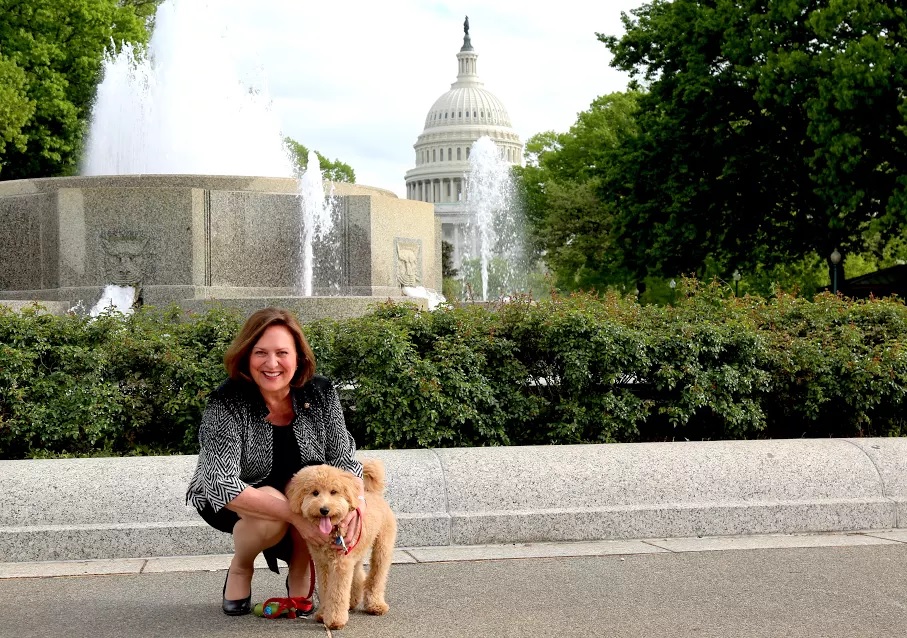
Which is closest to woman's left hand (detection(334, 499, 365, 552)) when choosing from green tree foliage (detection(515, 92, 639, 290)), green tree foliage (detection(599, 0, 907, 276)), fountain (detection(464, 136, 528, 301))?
green tree foliage (detection(599, 0, 907, 276))

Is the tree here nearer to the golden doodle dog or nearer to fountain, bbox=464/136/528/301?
fountain, bbox=464/136/528/301

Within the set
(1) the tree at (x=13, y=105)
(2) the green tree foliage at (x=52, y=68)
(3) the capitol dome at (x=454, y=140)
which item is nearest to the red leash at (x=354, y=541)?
(1) the tree at (x=13, y=105)

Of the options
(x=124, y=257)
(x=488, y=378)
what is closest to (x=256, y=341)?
(x=488, y=378)

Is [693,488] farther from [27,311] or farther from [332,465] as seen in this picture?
[27,311]

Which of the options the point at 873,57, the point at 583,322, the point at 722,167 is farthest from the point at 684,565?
the point at 722,167

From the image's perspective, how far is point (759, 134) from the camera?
91.1 ft

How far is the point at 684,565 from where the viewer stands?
5719 millimetres

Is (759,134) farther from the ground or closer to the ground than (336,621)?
farther from the ground

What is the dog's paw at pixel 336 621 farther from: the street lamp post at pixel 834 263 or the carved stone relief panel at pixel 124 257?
the street lamp post at pixel 834 263

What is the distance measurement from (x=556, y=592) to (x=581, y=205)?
125 ft

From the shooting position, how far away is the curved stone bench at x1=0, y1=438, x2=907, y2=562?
5875 millimetres

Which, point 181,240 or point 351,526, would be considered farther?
point 181,240

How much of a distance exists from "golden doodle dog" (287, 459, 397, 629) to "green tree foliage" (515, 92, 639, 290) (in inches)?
1231

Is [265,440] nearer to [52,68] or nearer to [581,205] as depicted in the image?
[52,68]
